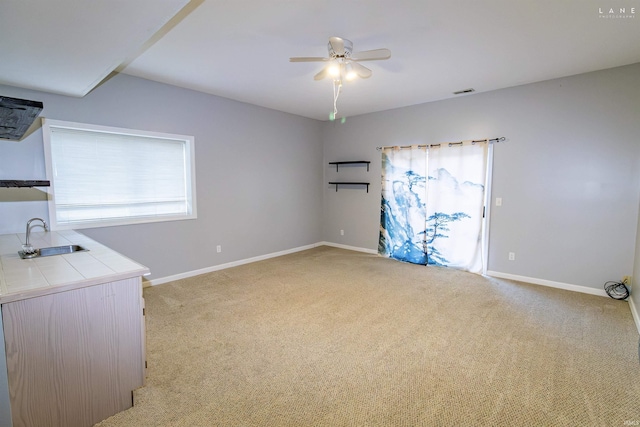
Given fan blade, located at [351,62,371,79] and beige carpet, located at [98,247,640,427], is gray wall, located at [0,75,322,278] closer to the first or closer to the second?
beige carpet, located at [98,247,640,427]

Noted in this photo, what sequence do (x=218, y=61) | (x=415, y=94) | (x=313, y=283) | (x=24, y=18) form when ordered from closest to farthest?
(x=24, y=18) → (x=218, y=61) → (x=313, y=283) → (x=415, y=94)

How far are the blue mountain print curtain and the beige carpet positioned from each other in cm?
91

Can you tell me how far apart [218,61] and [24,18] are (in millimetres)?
1634

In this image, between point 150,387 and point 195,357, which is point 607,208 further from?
point 150,387

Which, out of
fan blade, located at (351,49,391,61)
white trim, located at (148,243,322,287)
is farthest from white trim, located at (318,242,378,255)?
fan blade, located at (351,49,391,61)

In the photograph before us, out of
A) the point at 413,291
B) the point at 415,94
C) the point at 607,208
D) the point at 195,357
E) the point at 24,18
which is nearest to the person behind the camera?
the point at 24,18

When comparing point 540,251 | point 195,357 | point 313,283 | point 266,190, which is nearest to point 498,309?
point 540,251

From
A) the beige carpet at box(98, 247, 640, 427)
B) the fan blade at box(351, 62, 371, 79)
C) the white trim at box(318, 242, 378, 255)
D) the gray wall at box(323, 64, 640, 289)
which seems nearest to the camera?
the beige carpet at box(98, 247, 640, 427)

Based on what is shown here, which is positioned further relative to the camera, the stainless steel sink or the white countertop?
the stainless steel sink

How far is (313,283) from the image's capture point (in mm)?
3996

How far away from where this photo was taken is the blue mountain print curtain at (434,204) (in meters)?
4.43

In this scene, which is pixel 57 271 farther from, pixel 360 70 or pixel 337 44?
pixel 360 70

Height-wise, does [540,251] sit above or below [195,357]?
above

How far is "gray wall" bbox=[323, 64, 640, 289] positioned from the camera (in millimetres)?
3352
